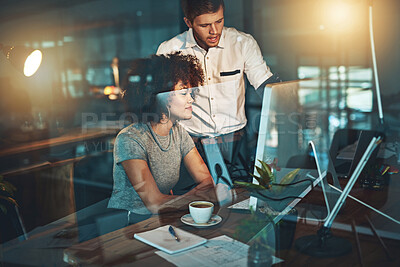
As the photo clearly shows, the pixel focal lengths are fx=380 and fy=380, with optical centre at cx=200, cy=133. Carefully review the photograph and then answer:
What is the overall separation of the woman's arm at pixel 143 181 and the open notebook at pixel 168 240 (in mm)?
467

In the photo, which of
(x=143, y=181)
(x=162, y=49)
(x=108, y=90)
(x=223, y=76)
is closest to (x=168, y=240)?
(x=143, y=181)

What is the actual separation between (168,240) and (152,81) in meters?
0.85

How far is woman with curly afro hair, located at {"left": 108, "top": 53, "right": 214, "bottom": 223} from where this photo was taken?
1.70 metres

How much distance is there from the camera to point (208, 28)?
2.00 meters

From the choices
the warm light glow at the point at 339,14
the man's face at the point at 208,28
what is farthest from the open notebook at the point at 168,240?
the warm light glow at the point at 339,14

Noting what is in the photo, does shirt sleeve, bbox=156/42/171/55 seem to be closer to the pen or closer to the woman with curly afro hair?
the woman with curly afro hair

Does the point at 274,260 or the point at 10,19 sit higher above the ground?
the point at 10,19

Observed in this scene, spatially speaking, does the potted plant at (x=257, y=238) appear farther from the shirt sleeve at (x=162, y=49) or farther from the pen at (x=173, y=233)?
the shirt sleeve at (x=162, y=49)

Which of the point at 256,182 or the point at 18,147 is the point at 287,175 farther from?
the point at 18,147

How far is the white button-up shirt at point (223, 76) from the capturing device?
1.93m

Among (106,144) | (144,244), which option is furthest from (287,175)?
(106,144)

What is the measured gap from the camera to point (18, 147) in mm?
1786

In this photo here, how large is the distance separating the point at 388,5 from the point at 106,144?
7.61 ft

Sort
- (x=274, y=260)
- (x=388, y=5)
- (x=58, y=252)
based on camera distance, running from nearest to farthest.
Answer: (x=274, y=260)
(x=58, y=252)
(x=388, y=5)
